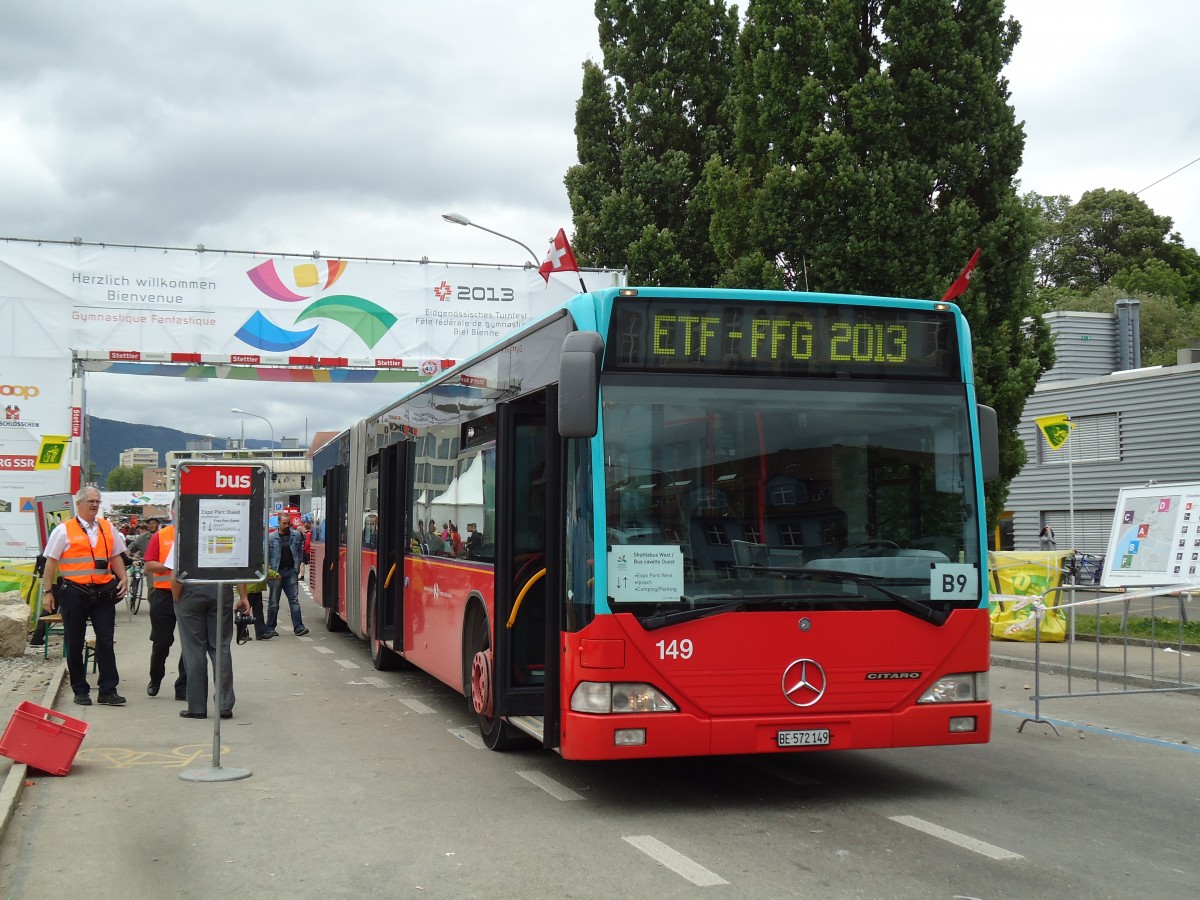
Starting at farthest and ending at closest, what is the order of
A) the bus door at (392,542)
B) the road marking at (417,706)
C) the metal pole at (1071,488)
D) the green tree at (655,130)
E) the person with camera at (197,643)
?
the green tree at (655,130), the metal pole at (1071,488), the bus door at (392,542), the road marking at (417,706), the person with camera at (197,643)

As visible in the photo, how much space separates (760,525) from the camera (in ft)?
24.0

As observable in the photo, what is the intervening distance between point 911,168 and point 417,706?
12.9 m

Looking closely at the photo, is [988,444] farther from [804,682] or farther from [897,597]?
[804,682]

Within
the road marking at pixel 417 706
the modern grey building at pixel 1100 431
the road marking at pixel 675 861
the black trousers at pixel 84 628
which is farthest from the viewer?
the modern grey building at pixel 1100 431

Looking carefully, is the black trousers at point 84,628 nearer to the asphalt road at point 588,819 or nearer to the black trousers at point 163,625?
the black trousers at point 163,625

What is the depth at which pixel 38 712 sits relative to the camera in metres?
8.66

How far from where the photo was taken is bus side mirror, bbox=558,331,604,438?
22.9 feet

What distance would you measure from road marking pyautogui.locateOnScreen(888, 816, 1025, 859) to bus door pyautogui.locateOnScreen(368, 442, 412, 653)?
6.85m

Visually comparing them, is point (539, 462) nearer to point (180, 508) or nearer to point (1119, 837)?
point (180, 508)

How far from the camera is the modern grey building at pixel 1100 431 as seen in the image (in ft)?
102

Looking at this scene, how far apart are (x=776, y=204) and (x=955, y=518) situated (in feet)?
47.6

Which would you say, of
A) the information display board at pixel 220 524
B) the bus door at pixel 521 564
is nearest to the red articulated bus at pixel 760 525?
the bus door at pixel 521 564

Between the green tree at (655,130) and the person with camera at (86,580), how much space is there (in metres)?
19.0

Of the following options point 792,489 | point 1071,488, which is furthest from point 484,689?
point 1071,488
